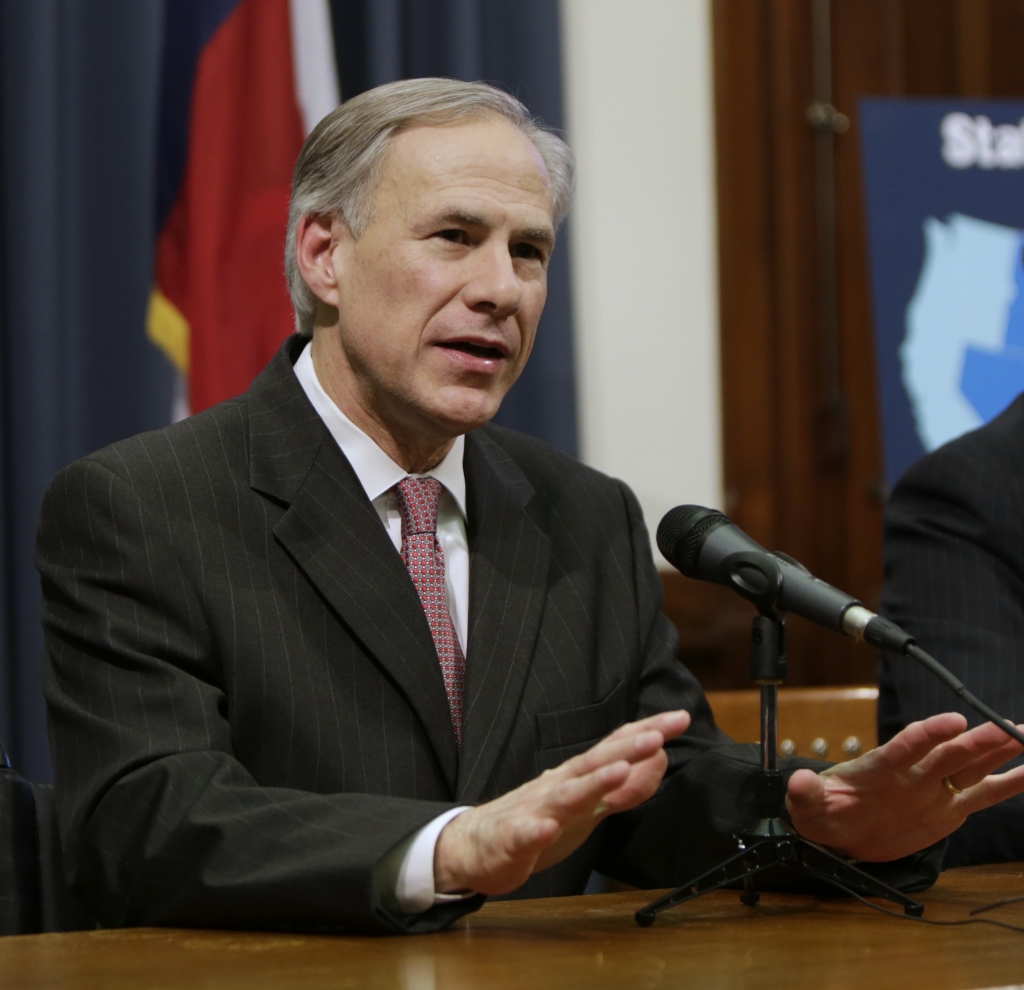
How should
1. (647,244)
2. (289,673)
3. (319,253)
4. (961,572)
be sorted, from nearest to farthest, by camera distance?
(289,673) → (319,253) → (961,572) → (647,244)

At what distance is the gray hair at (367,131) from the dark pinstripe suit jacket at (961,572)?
0.81 metres

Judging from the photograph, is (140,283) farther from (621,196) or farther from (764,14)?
(764,14)

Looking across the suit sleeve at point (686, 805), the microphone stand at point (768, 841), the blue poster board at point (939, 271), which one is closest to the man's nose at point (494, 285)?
the suit sleeve at point (686, 805)

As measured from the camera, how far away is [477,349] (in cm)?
178

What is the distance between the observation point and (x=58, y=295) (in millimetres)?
2623

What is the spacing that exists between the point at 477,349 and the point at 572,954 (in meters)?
0.87

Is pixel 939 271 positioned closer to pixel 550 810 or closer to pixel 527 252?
pixel 527 252

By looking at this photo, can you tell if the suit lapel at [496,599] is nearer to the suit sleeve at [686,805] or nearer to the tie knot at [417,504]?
the tie knot at [417,504]

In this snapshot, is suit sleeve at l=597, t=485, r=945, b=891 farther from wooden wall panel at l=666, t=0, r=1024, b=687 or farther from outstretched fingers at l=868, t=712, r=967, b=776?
wooden wall panel at l=666, t=0, r=1024, b=687

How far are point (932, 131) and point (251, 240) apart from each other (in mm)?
1561

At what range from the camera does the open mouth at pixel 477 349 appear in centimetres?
177

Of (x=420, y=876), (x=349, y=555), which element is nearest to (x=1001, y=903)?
(x=420, y=876)

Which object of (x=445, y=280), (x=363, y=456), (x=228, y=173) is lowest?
(x=363, y=456)

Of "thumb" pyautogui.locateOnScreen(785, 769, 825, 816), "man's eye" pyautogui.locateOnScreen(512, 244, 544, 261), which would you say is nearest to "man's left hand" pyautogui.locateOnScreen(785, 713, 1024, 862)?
"thumb" pyautogui.locateOnScreen(785, 769, 825, 816)
